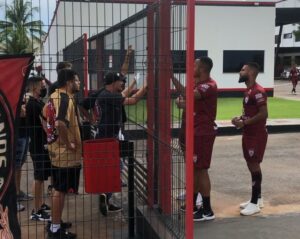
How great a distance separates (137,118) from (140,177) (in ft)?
2.10

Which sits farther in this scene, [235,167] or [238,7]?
[238,7]

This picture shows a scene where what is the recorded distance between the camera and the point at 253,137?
5863mm

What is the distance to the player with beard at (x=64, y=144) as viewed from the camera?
4.73m

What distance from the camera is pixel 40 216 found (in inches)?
227

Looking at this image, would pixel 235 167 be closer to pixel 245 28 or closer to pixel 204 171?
pixel 204 171

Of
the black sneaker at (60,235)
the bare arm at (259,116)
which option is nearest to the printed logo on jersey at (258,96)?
the bare arm at (259,116)

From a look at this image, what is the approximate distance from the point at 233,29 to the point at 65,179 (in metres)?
17.9

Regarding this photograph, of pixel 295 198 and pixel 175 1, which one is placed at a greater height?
pixel 175 1

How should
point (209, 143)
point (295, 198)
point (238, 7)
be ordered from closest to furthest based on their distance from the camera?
point (209, 143) → point (295, 198) → point (238, 7)

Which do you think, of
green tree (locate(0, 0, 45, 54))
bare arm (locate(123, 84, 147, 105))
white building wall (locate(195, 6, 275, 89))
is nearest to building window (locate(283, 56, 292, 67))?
white building wall (locate(195, 6, 275, 89))

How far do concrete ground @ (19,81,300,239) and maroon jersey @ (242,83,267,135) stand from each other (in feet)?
3.32

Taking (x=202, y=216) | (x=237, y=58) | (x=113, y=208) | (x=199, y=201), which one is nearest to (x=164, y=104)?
(x=202, y=216)

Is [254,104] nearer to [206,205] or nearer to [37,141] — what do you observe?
[206,205]

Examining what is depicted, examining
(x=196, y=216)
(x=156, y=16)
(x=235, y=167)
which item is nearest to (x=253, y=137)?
(x=196, y=216)
